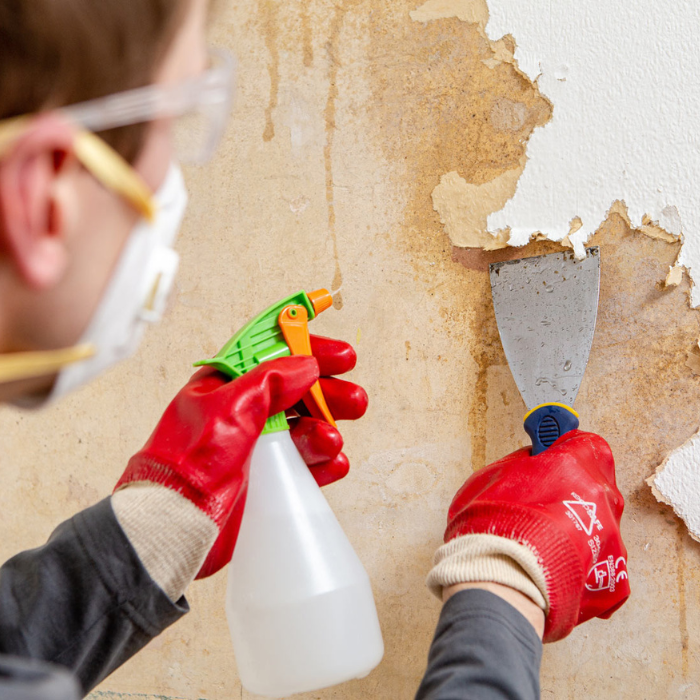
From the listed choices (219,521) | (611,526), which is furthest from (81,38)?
(611,526)

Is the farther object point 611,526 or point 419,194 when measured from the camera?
point 419,194

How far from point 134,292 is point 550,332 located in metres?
0.63

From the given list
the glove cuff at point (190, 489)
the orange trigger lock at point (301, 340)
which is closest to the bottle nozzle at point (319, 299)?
the orange trigger lock at point (301, 340)

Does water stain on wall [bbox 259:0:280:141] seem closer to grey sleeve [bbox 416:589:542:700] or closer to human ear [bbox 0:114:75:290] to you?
human ear [bbox 0:114:75:290]

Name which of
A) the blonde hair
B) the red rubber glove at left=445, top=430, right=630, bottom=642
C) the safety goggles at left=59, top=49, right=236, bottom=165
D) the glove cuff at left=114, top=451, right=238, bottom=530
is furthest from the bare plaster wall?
the blonde hair

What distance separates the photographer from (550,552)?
71cm

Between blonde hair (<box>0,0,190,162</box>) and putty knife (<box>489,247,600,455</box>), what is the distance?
0.64 m

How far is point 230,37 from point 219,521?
0.87 m

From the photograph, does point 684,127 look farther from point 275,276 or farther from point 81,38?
point 81,38

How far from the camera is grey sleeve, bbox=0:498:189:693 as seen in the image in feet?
2.20

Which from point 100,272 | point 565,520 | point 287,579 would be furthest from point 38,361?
point 565,520

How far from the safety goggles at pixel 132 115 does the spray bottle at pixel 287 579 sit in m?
0.35

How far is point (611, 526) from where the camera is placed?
78 cm

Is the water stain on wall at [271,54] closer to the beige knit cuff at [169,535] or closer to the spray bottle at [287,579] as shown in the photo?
the spray bottle at [287,579]
